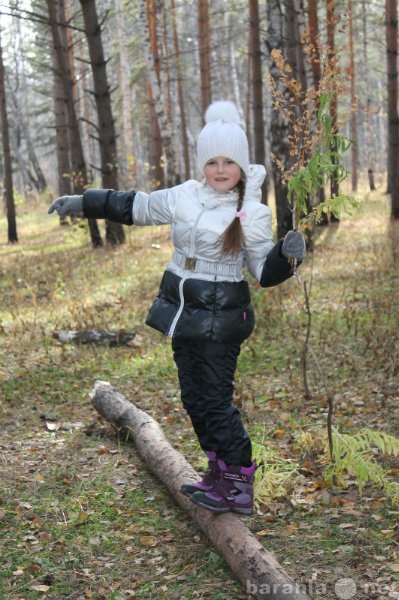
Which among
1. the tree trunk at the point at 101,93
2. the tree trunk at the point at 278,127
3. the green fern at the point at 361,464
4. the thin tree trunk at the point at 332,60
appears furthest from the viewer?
the tree trunk at the point at 101,93

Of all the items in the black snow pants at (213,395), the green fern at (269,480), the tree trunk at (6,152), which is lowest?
the green fern at (269,480)

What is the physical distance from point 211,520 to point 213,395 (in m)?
0.76

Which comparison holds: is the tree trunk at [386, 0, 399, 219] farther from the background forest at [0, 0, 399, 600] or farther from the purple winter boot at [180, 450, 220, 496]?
the purple winter boot at [180, 450, 220, 496]

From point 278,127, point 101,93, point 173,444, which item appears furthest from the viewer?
point 101,93

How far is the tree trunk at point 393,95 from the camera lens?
15281mm

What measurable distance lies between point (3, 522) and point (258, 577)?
1807 mm

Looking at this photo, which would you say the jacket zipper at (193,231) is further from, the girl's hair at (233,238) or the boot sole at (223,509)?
the boot sole at (223,509)

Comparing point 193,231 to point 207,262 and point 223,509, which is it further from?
point 223,509

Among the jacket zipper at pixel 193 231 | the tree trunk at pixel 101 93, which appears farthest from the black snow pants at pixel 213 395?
the tree trunk at pixel 101 93

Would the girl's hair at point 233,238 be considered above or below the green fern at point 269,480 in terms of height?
above

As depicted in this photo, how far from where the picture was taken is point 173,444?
540cm

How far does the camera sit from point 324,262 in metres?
11.7

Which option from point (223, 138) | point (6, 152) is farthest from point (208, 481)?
point (6, 152)

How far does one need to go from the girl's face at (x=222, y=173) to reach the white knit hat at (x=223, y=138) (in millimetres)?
34
